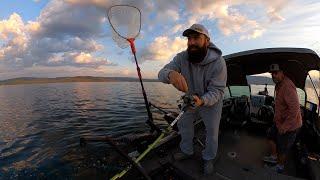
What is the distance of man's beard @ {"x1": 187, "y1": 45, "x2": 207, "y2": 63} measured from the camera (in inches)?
175

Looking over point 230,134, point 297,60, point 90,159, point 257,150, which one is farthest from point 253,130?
point 90,159

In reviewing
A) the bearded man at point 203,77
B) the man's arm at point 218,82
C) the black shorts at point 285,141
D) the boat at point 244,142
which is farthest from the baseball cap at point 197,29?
the black shorts at point 285,141

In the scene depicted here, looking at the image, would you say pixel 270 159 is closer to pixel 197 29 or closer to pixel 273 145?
pixel 273 145

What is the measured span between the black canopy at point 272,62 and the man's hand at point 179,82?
15.6ft

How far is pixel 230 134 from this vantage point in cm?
855

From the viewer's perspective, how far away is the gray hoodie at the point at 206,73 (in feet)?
14.5

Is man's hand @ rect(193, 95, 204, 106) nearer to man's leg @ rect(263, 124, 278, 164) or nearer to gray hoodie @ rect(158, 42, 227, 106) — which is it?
gray hoodie @ rect(158, 42, 227, 106)

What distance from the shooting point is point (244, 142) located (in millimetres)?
7863

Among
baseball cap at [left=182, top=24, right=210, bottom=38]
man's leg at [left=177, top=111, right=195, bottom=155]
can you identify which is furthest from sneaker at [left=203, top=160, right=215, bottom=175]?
baseball cap at [left=182, top=24, right=210, bottom=38]

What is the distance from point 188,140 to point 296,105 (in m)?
2.75

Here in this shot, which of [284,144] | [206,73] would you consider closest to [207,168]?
[206,73]

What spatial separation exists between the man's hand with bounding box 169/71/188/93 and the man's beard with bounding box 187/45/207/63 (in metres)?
0.69

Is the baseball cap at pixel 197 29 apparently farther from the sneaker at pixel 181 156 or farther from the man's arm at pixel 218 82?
the sneaker at pixel 181 156

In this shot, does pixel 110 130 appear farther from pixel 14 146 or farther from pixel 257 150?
pixel 257 150
